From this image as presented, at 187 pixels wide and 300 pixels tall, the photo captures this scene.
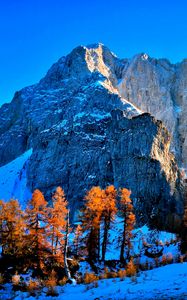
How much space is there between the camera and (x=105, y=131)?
378ft

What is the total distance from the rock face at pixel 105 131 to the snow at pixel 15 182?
160 inches

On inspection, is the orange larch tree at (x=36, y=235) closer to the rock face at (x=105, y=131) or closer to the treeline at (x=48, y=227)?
the treeline at (x=48, y=227)

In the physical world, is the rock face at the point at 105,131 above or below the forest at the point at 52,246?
above

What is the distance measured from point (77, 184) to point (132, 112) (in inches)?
1509

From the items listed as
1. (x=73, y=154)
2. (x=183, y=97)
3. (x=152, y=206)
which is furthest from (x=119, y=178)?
(x=183, y=97)

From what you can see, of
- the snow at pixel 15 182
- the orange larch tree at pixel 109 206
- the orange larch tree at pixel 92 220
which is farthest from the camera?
the snow at pixel 15 182

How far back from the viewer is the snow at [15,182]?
391 feet

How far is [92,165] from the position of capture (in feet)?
347

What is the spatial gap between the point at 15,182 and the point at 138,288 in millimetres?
117013

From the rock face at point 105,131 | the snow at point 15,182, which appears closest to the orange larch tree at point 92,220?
the rock face at point 105,131

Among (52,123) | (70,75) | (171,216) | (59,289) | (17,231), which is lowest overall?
(59,289)

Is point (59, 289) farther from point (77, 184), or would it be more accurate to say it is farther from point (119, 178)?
point (77, 184)

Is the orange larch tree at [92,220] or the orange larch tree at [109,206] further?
the orange larch tree at [109,206]

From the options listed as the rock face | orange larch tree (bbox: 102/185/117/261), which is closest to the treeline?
orange larch tree (bbox: 102/185/117/261)
